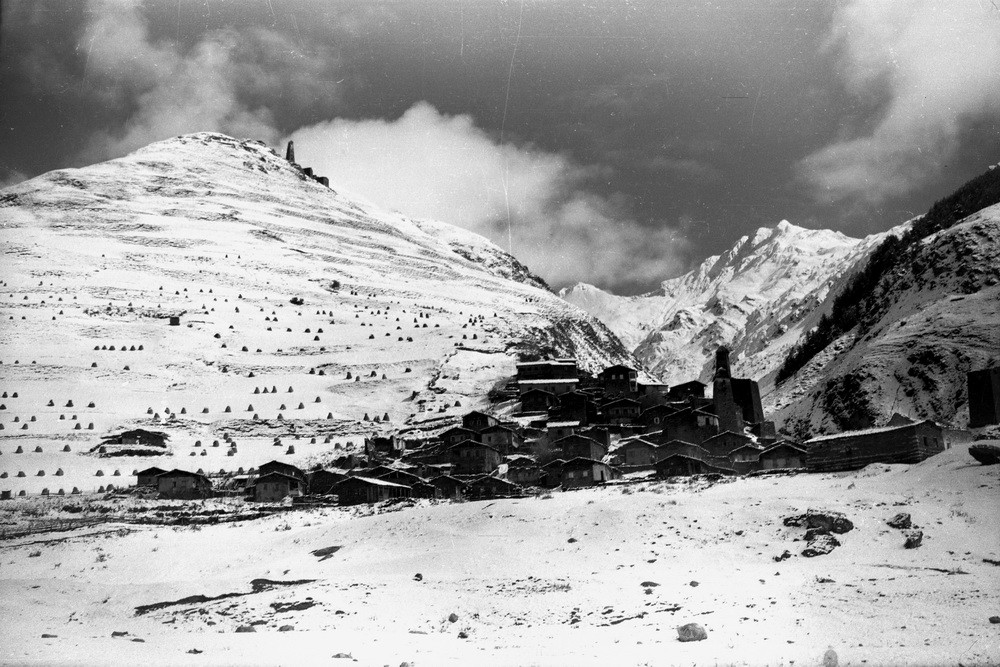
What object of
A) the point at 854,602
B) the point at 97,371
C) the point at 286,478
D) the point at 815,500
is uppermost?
the point at 97,371

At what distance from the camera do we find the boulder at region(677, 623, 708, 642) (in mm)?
25156

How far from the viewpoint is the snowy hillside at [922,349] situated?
8731 centimetres

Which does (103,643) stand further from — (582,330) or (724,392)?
(582,330)

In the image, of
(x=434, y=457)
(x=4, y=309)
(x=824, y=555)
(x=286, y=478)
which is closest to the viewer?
(x=824, y=555)

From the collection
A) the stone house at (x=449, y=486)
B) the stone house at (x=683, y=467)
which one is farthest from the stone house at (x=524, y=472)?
the stone house at (x=683, y=467)

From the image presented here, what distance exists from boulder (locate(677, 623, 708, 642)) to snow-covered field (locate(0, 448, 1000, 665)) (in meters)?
0.46

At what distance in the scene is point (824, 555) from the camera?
3344 cm

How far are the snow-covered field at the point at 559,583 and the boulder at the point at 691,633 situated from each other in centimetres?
46

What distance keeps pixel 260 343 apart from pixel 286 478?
58.6m

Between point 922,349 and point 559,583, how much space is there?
73226 millimetres

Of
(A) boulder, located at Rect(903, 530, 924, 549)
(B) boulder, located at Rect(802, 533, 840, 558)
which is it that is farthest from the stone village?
(A) boulder, located at Rect(903, 530, 924, 549)

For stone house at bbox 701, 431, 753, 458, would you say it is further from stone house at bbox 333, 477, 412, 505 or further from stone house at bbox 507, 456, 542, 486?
stone house at bbox 333, 477, 412, 505

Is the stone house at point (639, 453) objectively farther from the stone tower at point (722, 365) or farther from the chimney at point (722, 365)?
the chimney at point (722, 365)

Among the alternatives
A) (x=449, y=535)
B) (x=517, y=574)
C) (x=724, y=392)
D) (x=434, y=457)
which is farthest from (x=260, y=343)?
(x=517, y=574)
